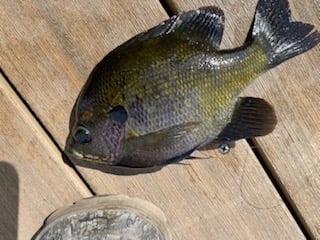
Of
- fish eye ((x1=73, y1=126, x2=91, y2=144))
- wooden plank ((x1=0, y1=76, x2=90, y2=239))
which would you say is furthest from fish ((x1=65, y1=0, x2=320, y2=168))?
Answer: wooden plank ((x1=0, y1=76, x2=90, y2=239))

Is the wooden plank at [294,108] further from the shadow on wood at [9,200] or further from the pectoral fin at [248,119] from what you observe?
the shadow on wood at [9,200]

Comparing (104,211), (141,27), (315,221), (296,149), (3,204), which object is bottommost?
(315,221)

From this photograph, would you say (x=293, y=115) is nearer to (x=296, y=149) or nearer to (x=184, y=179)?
(x=296, y=149)

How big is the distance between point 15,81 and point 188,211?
1.56 feet

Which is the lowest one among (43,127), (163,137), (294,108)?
(294,108)

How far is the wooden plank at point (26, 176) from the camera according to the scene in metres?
1.42

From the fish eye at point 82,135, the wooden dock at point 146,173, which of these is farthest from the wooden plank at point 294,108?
the fish eye at point 82,135

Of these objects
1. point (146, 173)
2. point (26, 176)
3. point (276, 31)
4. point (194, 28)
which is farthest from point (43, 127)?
point (276, 31)

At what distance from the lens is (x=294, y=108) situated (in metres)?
1.49

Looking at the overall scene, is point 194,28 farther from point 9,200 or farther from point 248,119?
point 9,200

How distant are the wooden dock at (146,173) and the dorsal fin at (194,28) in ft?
0.26

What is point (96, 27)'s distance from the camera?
1.39 meters

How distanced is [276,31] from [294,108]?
0.68 ft

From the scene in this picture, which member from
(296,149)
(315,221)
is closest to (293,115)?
(296,149)
